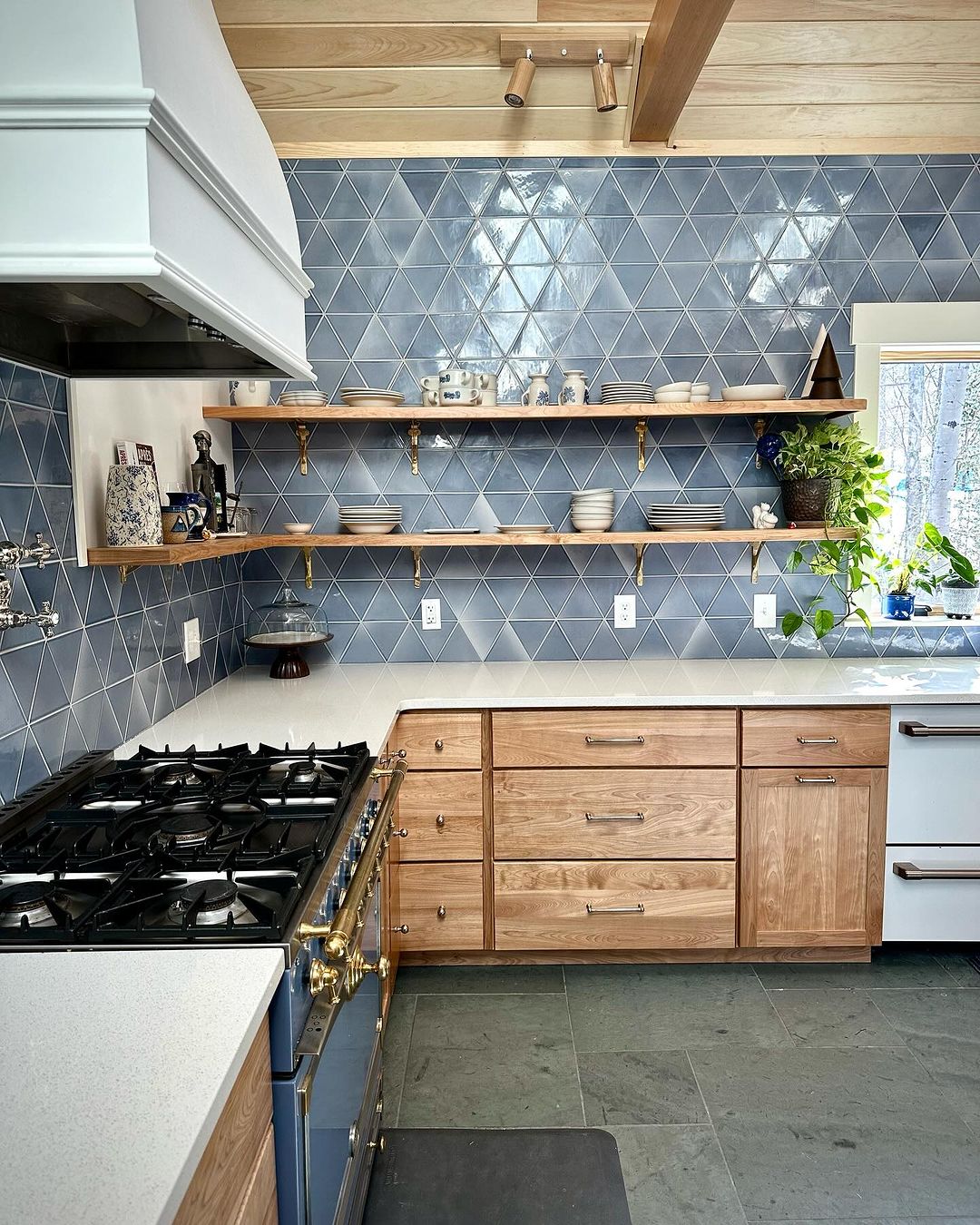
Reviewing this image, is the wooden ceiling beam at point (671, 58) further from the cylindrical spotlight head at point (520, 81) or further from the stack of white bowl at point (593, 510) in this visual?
the stack of white bowl at point (593, 510)

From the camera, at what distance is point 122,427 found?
224cm

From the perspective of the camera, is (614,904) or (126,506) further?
(614,904)

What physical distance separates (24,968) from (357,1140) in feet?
2.60

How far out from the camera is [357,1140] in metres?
1.65

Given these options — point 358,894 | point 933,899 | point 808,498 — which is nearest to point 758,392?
point 808,498

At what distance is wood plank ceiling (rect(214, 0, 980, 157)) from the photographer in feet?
8.56

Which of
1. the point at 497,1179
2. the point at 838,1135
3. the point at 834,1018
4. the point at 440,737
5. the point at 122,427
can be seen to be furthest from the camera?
the point at 440,737

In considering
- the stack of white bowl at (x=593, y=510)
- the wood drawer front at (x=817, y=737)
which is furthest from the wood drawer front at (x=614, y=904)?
the stack of white bowl at (x=593, y=510)

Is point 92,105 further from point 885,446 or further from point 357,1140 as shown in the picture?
point 885,446

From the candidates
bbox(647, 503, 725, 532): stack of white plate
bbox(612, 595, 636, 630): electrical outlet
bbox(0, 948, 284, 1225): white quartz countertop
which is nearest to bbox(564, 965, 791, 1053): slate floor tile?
bbox(612, 595, 636, 630): electrical outlet

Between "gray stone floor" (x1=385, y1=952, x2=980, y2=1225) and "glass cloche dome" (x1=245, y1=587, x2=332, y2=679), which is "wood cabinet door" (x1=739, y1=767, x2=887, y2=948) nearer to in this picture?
"gray stone floor" (x1=385, y1=952, x2=980, y2=1225)

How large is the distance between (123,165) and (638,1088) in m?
2.22

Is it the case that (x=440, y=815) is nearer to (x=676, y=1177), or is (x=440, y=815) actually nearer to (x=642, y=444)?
(x=676, y=1177)

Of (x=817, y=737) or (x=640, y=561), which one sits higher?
(x=640, y=561)
